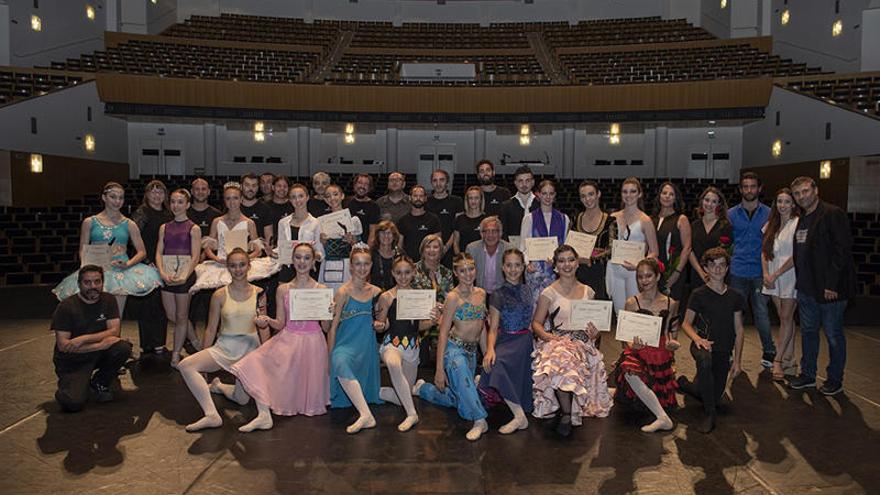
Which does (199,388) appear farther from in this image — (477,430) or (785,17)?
(785,17)

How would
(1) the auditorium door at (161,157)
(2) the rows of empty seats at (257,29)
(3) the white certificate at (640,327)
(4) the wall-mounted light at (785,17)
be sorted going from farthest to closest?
1. (2) the rows of empty seats at (257,29)
2. (4) the wall-mounted light at (785,17)
3. (1) the auditorium door at (161,157)
4. (3) the white certificate at (640,327)

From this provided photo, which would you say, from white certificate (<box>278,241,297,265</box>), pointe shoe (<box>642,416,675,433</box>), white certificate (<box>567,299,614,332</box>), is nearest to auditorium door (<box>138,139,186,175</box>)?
white certificate (<box>278,241,297,265</box>)

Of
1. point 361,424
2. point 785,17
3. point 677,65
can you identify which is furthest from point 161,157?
point 785,17

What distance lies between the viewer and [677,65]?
27.5 m

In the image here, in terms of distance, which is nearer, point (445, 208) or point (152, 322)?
point (152, 322)

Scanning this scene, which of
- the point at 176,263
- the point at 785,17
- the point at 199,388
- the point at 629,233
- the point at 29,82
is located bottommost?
the point at 199,388

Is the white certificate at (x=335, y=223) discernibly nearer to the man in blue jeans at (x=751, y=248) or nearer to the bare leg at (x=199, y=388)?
the bare leg at (x=199, y=388)

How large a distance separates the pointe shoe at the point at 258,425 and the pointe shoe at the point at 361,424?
638 mm

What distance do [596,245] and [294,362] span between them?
323 cm

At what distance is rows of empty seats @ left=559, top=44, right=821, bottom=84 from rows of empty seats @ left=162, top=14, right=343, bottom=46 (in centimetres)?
1320

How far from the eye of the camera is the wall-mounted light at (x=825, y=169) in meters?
19.6

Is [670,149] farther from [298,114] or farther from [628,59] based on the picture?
[298,114]

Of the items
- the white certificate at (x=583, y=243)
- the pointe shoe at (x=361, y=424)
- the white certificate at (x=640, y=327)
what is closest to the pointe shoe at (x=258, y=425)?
the pointe shoe at (x=361, y=424)

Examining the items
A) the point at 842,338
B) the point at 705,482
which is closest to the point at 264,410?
the point at 705,482
